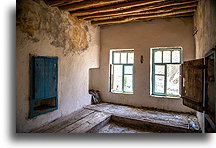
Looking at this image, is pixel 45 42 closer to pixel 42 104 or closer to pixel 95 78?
pixel 42 104

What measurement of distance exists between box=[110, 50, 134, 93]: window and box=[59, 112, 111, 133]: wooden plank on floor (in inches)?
50.6

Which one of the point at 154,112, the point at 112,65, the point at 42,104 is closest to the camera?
the point at 42,104

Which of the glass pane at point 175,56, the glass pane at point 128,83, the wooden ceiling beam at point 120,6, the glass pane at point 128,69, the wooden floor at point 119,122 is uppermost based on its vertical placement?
the wooden ceiling beam at point 120,6

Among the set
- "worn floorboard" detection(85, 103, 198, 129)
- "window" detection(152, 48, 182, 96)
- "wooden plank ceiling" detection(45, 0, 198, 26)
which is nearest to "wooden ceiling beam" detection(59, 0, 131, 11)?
"wooden plank ceiling" detection(45, 0, 198, 26)

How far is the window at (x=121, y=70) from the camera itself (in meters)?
4.22

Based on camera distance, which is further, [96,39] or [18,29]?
[96,39]

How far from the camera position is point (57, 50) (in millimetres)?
2912

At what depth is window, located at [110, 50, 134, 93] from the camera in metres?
4.22

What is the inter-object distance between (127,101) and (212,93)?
8.51 feet

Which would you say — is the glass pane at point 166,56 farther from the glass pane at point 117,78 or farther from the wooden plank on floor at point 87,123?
the wooden plank on floor at point 87,123

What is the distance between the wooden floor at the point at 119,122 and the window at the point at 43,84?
37 centimetres

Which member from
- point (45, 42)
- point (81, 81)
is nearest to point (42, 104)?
point (81, 81)

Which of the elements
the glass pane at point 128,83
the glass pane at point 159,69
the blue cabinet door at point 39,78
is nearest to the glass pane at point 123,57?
the glass pane at point 128,83

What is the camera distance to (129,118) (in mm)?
3139
